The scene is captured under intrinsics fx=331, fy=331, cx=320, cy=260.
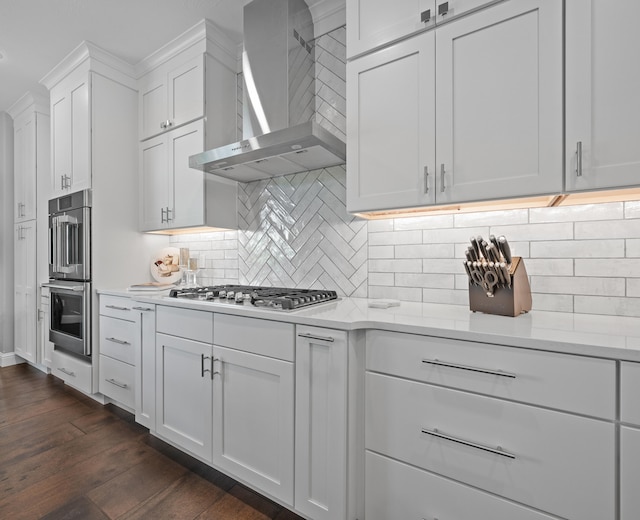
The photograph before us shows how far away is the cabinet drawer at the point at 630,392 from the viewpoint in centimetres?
87

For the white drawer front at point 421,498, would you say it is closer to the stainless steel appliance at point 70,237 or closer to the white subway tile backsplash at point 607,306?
the white subway tile backsplash at point 607,306

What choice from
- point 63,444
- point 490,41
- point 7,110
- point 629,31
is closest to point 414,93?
point 490,41

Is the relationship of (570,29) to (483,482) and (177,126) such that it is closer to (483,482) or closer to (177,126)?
(483,482)

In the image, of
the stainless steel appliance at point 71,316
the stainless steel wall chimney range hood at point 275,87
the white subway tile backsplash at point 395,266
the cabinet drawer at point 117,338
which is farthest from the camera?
the stainless steel appliance at point 71,316

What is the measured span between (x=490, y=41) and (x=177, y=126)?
2.14 meters

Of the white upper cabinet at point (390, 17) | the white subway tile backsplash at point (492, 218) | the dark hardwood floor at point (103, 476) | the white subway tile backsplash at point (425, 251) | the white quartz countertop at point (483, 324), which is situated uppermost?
the white upper cabinet at point (390, 17)

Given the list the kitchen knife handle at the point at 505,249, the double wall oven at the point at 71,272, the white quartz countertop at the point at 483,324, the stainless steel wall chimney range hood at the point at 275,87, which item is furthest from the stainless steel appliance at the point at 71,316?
the kitchen knife handle at the point at 505,249

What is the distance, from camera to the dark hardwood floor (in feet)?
4.95

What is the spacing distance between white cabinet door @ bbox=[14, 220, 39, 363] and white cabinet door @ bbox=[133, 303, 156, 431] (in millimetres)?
2112

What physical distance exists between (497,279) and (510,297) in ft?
0.29

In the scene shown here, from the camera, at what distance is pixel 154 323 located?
6.59ft

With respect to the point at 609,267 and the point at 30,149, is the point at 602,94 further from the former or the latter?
the point at 30,149

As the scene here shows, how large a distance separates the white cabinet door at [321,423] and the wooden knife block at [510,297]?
62 cm

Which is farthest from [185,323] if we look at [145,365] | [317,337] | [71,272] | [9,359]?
[9,359]
